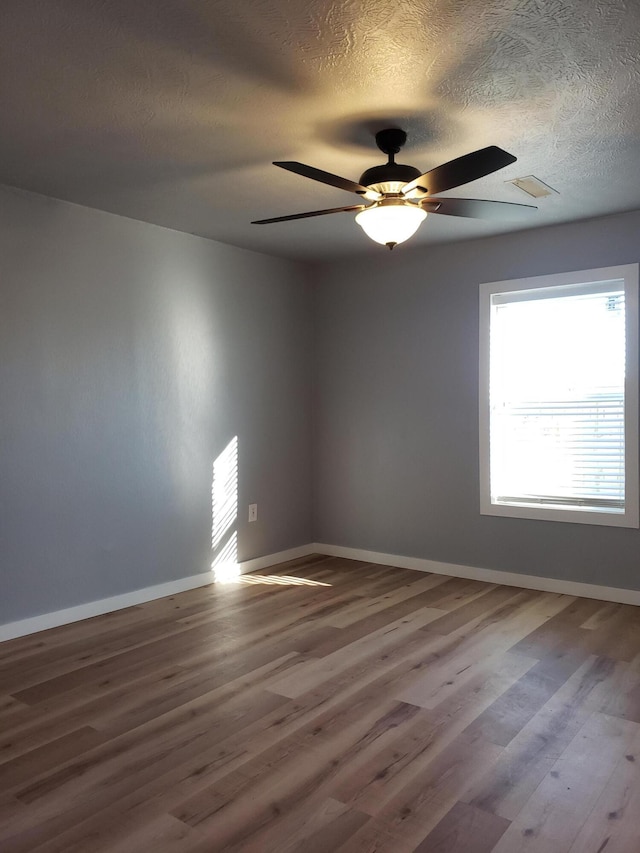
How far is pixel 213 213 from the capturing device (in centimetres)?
399

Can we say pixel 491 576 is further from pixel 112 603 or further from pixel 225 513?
pixel 112 603

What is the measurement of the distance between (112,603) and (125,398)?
1.21 m

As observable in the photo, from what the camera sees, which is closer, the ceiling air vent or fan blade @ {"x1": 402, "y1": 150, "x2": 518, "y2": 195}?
fan blade @ {"x1": 402, "y1": 150, "x2": 518, "y2": 195}

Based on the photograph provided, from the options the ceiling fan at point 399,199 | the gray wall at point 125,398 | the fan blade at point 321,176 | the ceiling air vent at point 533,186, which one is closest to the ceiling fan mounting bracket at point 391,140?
the ceiling fan at point 399,199

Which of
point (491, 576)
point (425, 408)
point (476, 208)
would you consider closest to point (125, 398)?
point (425, 408)

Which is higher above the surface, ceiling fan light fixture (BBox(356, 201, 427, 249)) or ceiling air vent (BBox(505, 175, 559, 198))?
ceiling air vent (BBox(505, 175, 559, 198))

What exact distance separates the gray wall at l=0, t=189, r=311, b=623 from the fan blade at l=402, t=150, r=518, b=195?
2051 mm

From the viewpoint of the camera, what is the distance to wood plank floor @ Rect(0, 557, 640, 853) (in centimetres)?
193

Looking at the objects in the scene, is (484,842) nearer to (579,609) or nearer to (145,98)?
(579,609)

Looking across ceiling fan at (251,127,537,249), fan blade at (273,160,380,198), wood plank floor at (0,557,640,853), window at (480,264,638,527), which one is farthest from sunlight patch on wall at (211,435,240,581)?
fan blade at (273,160,380,198)

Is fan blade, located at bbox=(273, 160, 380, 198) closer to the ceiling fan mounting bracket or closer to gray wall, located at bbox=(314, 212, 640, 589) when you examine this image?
the ceiling fan mounting bracket

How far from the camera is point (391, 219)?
2721 mm

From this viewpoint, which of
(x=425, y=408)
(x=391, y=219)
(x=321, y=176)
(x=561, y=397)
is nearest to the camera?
(x=321, y=176)

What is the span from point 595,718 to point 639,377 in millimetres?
2161
